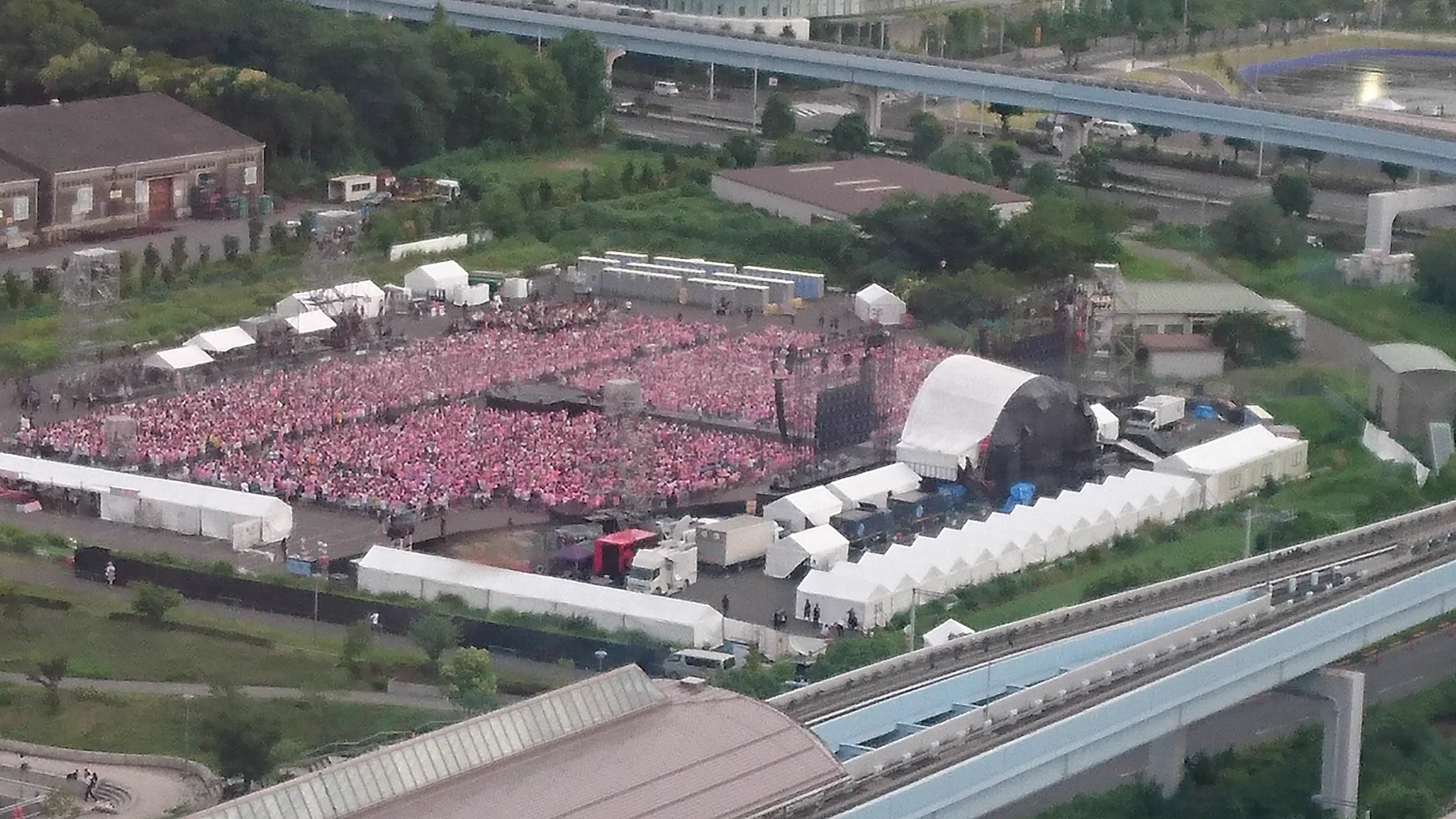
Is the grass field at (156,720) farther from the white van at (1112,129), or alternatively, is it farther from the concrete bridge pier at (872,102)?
the white van at (1112,129)

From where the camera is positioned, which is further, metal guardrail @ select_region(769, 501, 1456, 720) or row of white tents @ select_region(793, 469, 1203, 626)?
row of white tents @ select_region(793, 469, 1203, 626)

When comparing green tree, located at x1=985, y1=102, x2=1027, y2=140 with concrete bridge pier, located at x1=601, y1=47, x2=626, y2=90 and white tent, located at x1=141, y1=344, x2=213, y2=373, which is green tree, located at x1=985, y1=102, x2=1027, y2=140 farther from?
white tent, located at x1=141, y1=344, x2=213, y2=373

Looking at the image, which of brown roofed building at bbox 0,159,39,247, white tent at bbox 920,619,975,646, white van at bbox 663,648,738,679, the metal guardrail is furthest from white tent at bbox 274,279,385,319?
the metal guardrail

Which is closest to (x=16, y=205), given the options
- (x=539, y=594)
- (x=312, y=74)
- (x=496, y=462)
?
(x=312, y=74)

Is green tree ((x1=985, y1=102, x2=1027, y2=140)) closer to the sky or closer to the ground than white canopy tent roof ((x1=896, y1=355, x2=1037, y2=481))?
closer to the sky

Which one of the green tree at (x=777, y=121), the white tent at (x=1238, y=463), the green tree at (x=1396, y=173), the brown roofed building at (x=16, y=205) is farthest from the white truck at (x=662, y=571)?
the green tree at (x=777, y=121)

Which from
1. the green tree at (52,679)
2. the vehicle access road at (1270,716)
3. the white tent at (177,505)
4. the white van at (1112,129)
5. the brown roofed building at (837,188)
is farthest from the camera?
the white van at (1112,129)

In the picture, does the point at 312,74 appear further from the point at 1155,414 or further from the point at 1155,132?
the point at 1155,414

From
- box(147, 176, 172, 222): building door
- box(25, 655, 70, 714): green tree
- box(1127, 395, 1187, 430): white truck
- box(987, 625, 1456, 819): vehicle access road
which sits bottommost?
box(987, 625, 1456, 819): vehicle access road
